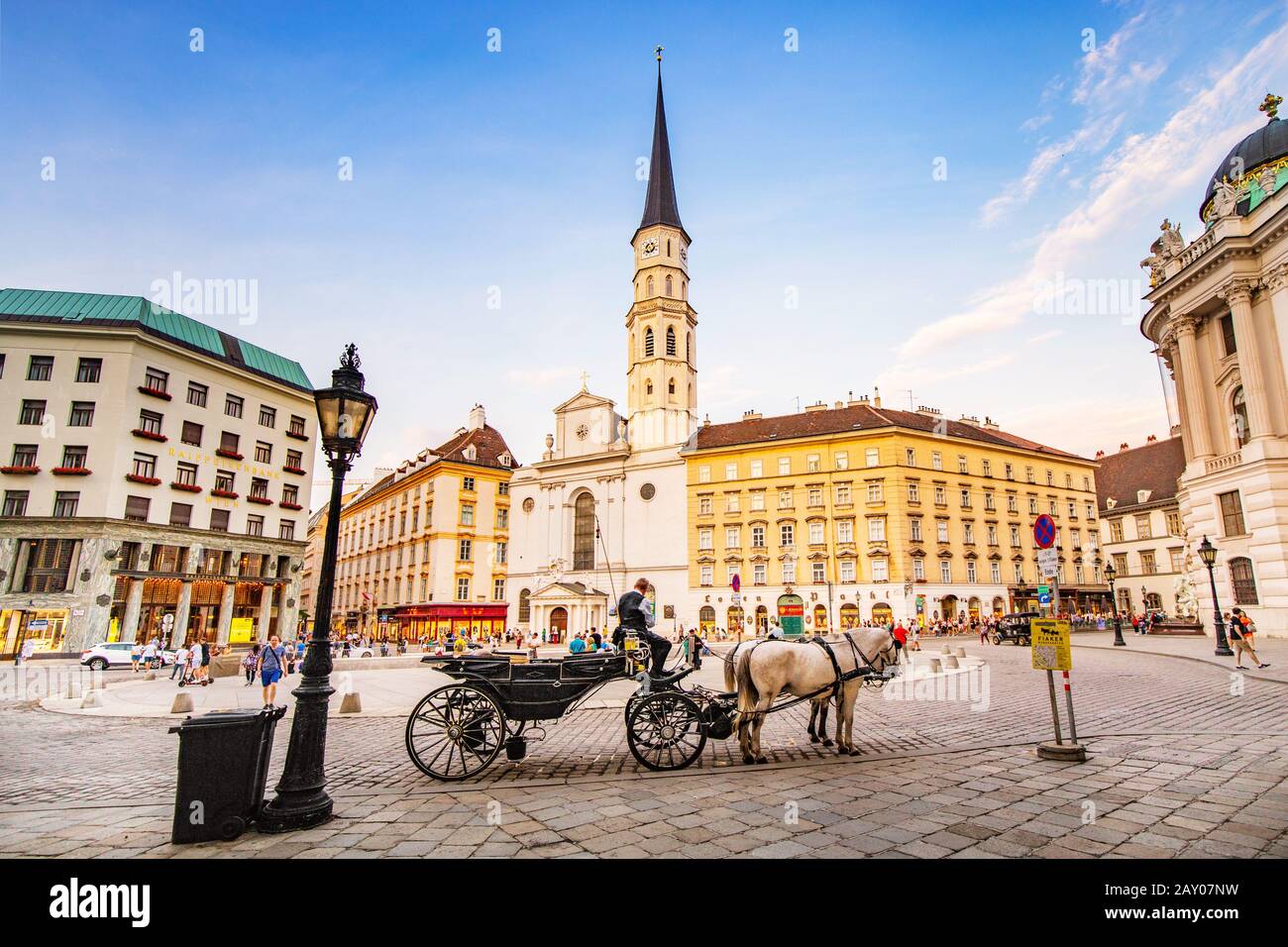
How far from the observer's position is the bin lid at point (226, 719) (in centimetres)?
471

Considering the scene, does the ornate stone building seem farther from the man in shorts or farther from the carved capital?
the man in shorts

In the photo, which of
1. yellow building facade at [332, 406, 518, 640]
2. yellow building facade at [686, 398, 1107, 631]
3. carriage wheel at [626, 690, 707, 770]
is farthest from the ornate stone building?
yellow building facade at [332, 406, 518, 640]

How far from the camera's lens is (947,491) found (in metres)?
47.3

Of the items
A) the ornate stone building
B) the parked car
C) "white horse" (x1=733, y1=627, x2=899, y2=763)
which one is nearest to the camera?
"white horse" (x1=733, y1=627, x2=899, y2=763)

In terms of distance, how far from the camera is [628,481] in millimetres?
55188

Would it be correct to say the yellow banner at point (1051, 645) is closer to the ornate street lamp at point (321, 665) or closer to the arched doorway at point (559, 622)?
the ornate street lamp at point (321, 665)

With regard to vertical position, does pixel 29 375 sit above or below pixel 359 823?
above

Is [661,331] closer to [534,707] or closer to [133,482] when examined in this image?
[133,482]

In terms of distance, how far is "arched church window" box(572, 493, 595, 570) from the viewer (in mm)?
55531

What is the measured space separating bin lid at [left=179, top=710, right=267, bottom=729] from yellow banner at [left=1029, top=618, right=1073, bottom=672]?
7748 millimetres

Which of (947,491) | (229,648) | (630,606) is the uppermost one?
(947,491)
